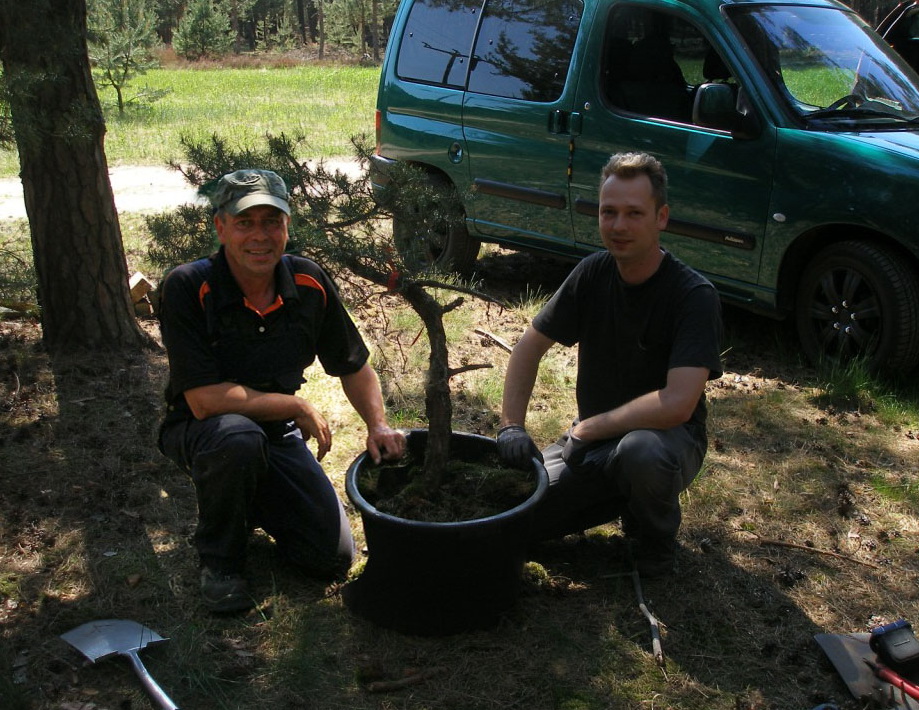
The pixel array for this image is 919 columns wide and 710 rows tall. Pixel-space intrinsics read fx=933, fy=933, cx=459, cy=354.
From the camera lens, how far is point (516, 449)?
315cm

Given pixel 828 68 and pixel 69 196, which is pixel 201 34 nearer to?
pixel 69 196

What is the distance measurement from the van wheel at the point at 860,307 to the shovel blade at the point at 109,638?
370 centimetres

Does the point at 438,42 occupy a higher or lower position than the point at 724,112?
higher

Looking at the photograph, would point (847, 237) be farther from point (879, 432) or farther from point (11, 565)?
point (11, 565)

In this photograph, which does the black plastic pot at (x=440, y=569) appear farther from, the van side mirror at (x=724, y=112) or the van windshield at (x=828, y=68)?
the van windshield at (x=828, y=68)

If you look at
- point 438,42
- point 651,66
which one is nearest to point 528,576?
point 651,66

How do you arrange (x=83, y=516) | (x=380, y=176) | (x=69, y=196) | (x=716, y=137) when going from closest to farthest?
1. (x=380, y=176)
2. (x=83, y=516)
3. (x=69, y=196)
4. (x=716, y=137)

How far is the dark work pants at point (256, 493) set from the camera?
3.06 m

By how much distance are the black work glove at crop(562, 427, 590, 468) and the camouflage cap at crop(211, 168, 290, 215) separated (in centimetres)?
129

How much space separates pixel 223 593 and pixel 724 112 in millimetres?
3634

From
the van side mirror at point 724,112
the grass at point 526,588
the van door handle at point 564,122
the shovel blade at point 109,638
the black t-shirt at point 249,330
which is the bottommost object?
the grass at point 526,588

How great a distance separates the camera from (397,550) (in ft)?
9.37

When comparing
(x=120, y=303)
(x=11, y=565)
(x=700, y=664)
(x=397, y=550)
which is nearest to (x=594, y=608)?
(x=700, y=664)

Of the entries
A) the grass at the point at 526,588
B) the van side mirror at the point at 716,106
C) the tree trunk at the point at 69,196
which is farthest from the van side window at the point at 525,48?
the tree trunk at the point at 69,196
